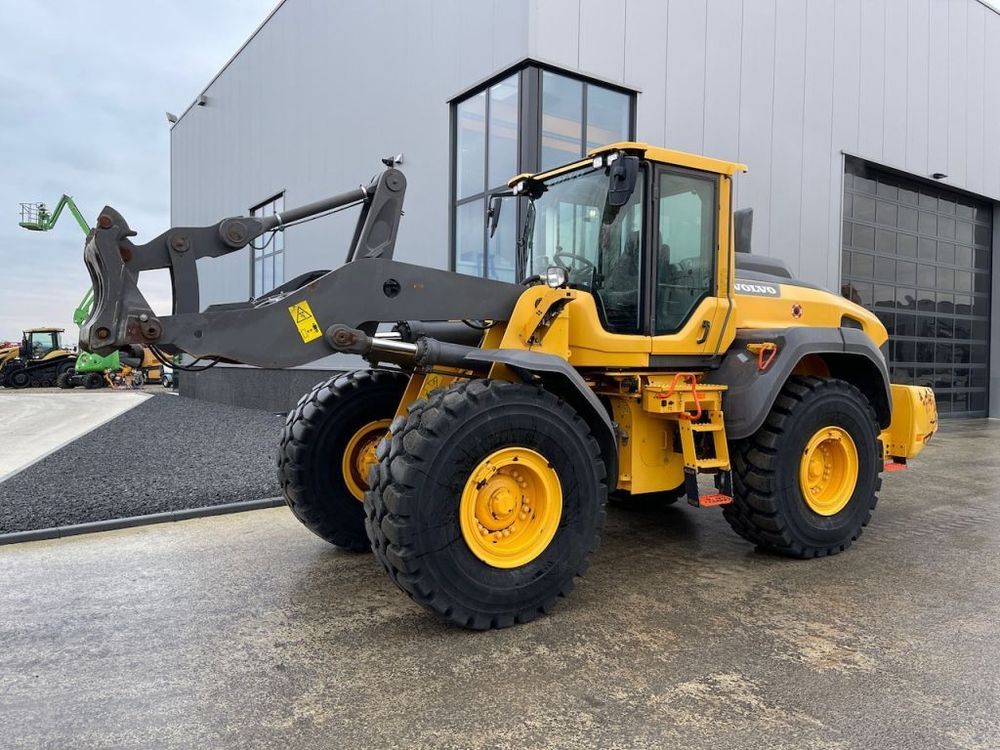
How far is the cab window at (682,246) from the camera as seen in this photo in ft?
14.8

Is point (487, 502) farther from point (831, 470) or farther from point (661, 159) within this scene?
point (831, 470)

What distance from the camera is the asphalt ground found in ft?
8.70

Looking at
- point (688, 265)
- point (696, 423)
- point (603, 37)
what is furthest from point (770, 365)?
point (603, 37)

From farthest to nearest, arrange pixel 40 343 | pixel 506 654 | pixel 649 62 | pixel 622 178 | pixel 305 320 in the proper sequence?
pixel 40 343 < pixel 649 62 < pixel 622 178 < pixel 305 320 < pixel 506 654

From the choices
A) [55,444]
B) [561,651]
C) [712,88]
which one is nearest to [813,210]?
[712,88]

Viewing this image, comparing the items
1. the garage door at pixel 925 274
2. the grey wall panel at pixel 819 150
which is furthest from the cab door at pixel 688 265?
the garage door at pixel 925 274

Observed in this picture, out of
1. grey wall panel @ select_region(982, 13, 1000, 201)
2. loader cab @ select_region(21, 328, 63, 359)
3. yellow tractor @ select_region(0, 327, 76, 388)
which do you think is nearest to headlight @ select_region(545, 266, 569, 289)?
grey wall panel @ select_region(982, 13, 1000, 201)

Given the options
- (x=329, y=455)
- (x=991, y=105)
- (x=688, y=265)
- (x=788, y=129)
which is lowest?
(x=329, y=455)

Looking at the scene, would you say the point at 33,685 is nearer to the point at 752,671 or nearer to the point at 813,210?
the point at 752,671

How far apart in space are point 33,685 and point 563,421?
8.59 ft

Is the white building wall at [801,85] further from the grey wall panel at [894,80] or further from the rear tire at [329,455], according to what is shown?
the rear tire at [329,455]

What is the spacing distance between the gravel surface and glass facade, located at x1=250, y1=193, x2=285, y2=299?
19.0 feet

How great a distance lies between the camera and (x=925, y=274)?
15.8 meters

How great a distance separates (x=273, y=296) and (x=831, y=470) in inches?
156
